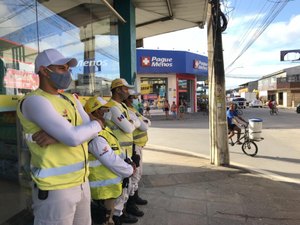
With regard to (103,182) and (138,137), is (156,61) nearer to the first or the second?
(138,137)

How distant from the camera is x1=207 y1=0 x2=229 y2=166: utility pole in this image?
8766 mm

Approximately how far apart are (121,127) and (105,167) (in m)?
0.76

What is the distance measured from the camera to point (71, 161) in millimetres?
2602

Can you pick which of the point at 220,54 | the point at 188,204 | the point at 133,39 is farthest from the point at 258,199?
the point at 133,39

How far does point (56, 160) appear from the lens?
254cm

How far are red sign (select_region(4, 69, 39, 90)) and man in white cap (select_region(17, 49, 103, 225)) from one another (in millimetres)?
1215

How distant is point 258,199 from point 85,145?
4190mm

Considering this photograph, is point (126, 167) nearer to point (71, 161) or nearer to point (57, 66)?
point (71, 161)

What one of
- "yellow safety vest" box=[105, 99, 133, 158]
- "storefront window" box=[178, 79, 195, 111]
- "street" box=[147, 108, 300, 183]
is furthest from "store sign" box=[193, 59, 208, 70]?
"yellow safety vest" box=[105, 99, 133, 158]

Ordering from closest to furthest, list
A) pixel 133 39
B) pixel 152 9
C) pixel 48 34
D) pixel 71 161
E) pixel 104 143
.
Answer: pixel 71 161 → pixel 104 143 → pixel 48 34 → pixel 133 39 → pixel 152 9

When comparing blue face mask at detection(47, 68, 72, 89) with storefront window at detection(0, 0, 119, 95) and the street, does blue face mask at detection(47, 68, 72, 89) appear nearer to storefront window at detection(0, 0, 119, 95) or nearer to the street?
storefront window at detection(0, 0, 119, 95)

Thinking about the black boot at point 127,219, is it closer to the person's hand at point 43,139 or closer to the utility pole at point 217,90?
the person's hand at point 43,139

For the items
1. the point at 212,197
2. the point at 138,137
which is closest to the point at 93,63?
the point at 138,137

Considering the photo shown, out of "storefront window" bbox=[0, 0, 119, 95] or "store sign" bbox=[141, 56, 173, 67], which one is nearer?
"storefront window" bbox=[0, 0, 119, 95]
